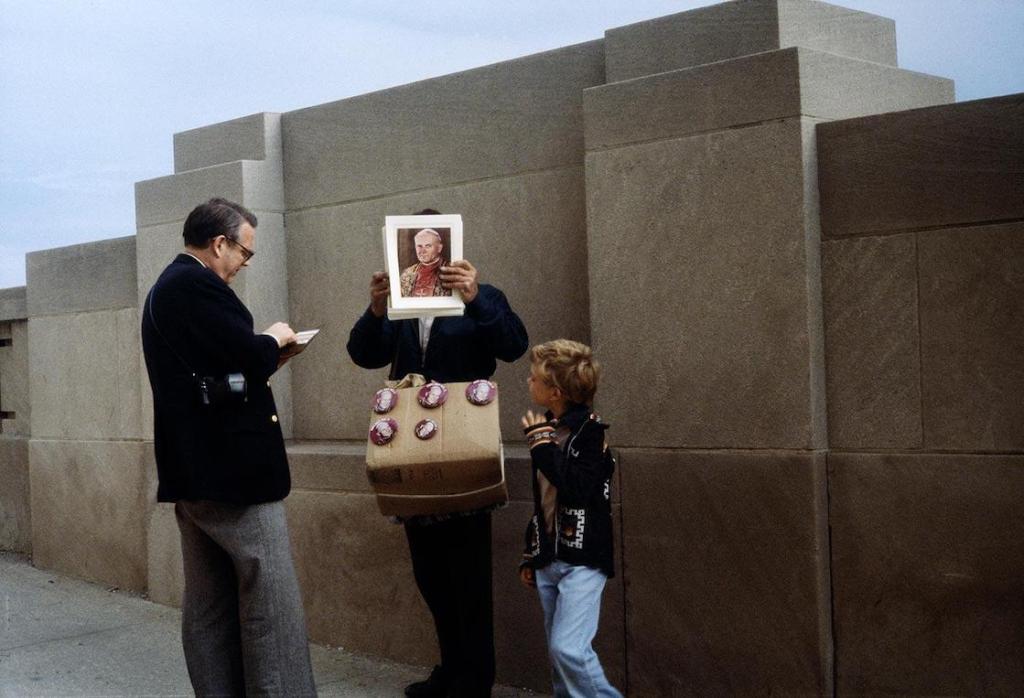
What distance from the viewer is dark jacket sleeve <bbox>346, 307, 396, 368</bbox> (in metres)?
5.05

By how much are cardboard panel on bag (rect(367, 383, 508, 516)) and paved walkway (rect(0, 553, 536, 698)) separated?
130 cm

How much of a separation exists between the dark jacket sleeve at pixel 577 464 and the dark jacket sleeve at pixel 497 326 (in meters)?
0.76

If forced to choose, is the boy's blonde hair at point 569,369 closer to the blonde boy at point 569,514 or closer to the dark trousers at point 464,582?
the blonde boy at point 569,514

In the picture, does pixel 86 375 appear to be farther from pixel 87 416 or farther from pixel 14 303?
pixel 14 303

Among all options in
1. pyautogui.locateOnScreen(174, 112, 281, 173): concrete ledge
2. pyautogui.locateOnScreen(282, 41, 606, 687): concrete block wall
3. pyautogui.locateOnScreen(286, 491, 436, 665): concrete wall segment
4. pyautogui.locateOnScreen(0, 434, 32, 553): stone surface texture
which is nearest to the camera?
pyautogui.locateOnScreen(282, 41, 606, 687): concrete block wall

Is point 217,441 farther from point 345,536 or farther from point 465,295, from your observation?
point 345,536

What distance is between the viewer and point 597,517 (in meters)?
4.20

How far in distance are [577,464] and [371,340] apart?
126 centimetres

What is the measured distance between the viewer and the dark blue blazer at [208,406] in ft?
13.6

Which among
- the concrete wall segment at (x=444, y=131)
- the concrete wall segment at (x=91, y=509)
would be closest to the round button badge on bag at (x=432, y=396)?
the concrete wall segment at (x=444, y=131)

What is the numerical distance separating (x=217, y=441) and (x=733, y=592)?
77.0 inches

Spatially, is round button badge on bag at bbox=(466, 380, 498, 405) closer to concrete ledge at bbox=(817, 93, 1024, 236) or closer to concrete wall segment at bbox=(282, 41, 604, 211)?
concrete ledge at bbox=(817, 93, 1024, 236)

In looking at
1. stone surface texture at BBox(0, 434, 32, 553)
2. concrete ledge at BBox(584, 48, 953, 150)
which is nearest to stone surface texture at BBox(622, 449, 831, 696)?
concrete ledge at BBox(584, 48, 953, 150)

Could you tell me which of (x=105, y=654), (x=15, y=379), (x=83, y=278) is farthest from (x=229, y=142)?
(x=15, y=379)
